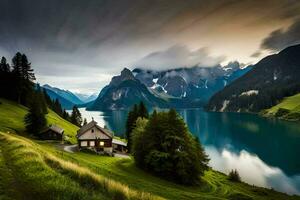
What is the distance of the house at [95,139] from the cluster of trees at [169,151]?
20.7 metres

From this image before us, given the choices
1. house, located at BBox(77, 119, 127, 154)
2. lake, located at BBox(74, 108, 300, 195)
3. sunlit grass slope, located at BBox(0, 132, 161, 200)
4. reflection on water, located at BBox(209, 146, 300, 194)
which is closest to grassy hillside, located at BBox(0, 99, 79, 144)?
house, located at BBox(77, 119, 127, 154)

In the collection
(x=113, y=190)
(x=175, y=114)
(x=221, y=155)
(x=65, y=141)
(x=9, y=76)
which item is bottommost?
(x=221, y=155)

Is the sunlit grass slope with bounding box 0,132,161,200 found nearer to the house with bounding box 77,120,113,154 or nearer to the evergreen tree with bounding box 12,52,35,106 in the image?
the house with bounding box 77,120,113,154

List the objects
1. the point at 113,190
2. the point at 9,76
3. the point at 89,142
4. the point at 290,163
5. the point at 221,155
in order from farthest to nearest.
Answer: the point at 9,76 < the point at 221,155 < the point at 290,163 < the point at 89,142 < the point at 113,190

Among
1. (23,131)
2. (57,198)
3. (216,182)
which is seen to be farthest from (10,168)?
(23,131)

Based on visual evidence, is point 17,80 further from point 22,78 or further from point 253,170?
point 253,170

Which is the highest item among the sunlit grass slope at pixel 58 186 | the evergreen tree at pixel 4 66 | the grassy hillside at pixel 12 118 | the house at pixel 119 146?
the evergreen tree at pixel 4 66

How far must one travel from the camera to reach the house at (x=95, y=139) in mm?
70750

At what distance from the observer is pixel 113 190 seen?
1352cm

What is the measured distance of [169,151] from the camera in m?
48.9

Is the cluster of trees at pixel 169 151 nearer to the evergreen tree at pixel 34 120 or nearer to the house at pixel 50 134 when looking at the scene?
the house at pixel 50 134

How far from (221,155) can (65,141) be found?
5912 centimetres

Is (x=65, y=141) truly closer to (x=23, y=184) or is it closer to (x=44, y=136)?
(x=44, y=136)

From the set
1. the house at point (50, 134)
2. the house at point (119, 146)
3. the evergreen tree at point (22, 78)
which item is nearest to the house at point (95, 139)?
the house at point (119, 146)
